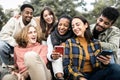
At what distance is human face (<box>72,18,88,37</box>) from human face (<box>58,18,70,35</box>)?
0.23 m

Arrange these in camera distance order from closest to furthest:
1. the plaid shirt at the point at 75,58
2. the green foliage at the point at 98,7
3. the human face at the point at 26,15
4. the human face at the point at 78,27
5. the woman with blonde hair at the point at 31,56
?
the woman with blonde hair at the point at 31,56 < the plaid shirt at the point at 75,58 < the human face at the point at 78,27 < the human face at the point at 26,15 < the green foliage at the point at 98,7

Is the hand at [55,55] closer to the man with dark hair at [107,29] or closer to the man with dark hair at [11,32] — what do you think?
the man with dark hair at [107,29]

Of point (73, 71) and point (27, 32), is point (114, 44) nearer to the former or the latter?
point (73, 71)

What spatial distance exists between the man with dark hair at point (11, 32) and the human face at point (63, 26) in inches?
29.5

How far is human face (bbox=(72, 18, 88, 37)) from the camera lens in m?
4.32

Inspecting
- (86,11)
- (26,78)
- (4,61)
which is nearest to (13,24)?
(4,61)

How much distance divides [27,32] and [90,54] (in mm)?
995

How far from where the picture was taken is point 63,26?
4586 mm

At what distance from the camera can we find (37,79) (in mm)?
3781

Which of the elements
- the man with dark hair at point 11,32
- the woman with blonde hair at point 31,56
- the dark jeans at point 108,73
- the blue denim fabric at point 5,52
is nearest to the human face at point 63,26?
the woman with blonde hair at point 31,56

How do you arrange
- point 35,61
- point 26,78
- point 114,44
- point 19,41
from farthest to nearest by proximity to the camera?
point 114,44 < point 19,41 < point 26,78 < point 35,61

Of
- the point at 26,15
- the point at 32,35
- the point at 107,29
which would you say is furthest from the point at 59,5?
the point at 32,35

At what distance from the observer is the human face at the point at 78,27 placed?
170 inches

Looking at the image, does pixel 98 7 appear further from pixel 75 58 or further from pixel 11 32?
pixel 75 58
